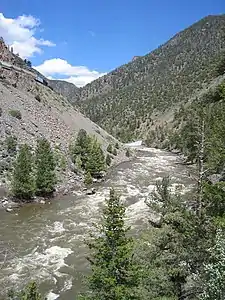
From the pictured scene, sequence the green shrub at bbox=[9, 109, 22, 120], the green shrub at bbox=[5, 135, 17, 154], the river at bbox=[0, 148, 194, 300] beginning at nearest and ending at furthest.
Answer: the river at bbox=[0, 148, 194, 300] → the green shrub at bbox=[5, 135, 17, 154] → the green shrub at bbox=[9, 109, 22, 120]

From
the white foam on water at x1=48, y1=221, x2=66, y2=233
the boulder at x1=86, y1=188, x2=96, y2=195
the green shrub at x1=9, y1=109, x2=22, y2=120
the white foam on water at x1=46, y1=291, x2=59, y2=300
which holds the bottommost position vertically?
the white foam on water at x1=46, y1=291, x2=59, y2=300

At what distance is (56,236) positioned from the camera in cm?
3253

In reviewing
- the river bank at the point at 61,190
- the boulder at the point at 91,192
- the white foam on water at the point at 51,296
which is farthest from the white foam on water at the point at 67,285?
the boulder at the point at 91,192

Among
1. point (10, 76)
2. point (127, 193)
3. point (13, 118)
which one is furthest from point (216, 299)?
point (10, 76)

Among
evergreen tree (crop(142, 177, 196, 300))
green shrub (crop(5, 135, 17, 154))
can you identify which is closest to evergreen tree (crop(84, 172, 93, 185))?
green shrub (crop(5, 135, 17, 154))

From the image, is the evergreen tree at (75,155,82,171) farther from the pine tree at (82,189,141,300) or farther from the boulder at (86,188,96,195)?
the pine tree at (82,189,141,300)

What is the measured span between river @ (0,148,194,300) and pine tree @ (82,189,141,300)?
25.0ft

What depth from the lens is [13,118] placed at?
200 ft

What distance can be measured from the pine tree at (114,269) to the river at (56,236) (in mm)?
7631

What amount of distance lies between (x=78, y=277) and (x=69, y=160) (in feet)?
112

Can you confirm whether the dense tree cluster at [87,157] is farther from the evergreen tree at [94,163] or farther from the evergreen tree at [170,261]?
the evergreen tree at [170,261]

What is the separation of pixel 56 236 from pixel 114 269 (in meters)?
18.0

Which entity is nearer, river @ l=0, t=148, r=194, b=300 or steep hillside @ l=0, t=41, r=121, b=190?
river @ l=0, t=148, r=194, b=300

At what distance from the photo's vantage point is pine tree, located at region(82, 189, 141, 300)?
49.0 ft
